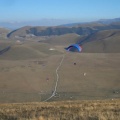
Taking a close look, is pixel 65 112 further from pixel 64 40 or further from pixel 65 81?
pixel 64 40

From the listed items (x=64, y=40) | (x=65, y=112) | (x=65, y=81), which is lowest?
(x=64, y=40)

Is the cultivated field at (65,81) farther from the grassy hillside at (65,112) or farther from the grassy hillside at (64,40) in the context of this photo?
the grassy hillside at (64,40)

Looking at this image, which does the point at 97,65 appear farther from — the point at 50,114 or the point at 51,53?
the point at 50,114

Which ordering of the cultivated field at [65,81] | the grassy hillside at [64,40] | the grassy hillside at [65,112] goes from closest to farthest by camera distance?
the grassy hillside at [65,112], the cultivated field at [65,81], the grassy hillside at [64,40]

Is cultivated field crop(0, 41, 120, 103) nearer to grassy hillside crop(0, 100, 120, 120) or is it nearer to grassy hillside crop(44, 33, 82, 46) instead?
grassy hillside crop(0, 100, 120, 120)

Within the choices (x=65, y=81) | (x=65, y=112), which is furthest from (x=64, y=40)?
(x=65, y=112)

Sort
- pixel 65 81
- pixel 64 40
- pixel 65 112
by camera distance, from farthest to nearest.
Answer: pixel 64 40 → pixel 65 81 → pixel 65 112

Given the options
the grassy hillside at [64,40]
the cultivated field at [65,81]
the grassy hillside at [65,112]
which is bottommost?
the grassy hillside at [64,40]

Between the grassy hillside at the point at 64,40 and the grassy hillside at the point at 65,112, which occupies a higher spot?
the grassy hillside at the point at 65,112

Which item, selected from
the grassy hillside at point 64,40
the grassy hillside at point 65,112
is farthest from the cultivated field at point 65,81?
the grassy hillside at point 64,40

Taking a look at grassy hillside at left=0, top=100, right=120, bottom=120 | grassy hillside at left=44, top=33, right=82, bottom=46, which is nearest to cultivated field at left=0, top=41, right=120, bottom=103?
grassy hillside at left=0, top=100, right=120, bottom=120

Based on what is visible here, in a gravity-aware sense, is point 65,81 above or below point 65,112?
below
